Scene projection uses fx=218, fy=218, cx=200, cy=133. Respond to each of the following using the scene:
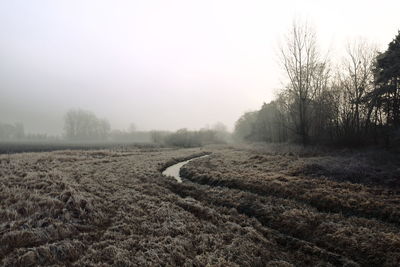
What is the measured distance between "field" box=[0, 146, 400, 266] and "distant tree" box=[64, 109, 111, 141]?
117 meters

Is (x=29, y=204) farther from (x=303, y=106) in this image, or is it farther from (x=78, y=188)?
(x=303, y=106)

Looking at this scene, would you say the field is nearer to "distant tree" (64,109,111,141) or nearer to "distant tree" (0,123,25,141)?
"distant tree" (64,109,111,141)

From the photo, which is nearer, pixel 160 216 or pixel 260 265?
pixel 260 265

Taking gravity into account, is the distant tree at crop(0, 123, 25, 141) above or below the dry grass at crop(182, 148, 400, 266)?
above

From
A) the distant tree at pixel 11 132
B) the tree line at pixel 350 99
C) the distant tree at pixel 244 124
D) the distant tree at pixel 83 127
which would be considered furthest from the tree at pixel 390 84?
the distant tree at pixel 11 132

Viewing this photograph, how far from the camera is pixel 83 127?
12075 centimetres

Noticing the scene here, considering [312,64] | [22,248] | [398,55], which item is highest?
[312,64]

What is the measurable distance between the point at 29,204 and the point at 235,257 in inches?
348

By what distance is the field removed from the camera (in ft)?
20.8

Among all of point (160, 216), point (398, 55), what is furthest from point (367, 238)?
point (398, 55)

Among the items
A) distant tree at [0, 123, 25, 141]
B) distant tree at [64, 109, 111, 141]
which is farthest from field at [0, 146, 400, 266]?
distant tree at [0, 123, 25, 141]

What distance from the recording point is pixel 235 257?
6.47m

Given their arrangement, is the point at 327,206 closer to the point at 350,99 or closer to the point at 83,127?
the point at 350,99

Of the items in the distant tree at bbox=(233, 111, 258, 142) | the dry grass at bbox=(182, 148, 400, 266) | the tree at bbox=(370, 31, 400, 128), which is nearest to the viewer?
the dry grass at bbox=(182, 148, 400, 266)
